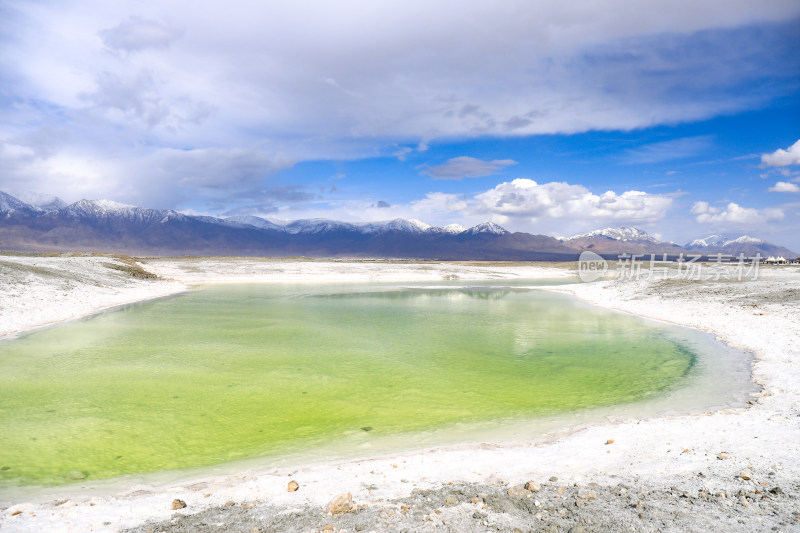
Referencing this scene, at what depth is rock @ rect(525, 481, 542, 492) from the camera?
6.96 meters

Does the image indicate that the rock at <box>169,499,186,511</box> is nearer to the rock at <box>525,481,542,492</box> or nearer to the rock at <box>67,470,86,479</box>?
the rock at <box>67,470,86,479</box>

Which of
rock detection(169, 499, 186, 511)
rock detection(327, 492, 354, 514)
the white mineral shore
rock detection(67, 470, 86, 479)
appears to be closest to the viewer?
rock detection(327, 492, 354, 514)

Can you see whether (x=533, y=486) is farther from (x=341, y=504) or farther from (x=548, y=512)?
(x=341, y=504)

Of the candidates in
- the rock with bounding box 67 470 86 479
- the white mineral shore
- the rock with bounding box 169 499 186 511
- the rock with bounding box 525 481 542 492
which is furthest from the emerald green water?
the rock with bounding box 525 481 542 492

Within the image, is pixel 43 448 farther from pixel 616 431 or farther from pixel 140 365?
pixel 616 431

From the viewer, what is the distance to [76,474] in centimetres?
845

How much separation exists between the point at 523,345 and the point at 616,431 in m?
11.0

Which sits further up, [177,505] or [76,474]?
[177,505]

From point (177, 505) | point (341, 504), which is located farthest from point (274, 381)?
point (341, 504)

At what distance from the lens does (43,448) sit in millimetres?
9539

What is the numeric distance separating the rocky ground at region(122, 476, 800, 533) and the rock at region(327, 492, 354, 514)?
17 millimetres

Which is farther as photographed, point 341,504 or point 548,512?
point 341,504

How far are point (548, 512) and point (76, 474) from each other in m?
8.87

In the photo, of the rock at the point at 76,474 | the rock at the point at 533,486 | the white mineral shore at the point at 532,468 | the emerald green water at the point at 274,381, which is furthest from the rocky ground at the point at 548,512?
the rock at the point at 76,474
